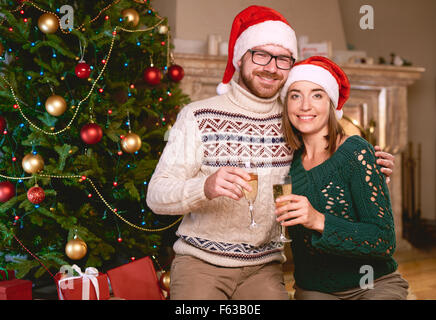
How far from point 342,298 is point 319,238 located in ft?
0.94

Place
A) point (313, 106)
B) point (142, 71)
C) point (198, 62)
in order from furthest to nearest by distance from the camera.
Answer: point (198, 62), point (142, 71), point (313, 106)

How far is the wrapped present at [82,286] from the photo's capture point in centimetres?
172

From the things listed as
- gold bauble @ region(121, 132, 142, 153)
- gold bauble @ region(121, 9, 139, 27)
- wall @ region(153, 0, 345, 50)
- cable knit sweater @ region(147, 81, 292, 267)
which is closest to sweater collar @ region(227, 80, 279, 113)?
cable knit sweater @ region(147, 81, 292, 267)

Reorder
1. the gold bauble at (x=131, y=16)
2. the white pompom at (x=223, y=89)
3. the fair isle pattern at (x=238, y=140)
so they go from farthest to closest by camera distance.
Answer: the gold bauble at (x=131, y=16)
the white pompom at (x=223, y=89)
the fair isle pattern at (x=238, y=140)

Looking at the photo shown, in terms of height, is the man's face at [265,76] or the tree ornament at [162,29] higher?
the tree ornament at [162,29]

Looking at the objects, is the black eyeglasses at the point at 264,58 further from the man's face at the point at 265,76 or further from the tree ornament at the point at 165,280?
the tree ornament at the point at 165,280

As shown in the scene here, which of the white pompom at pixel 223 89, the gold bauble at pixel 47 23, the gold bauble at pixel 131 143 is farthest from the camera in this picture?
the gold bauble at pixel 131 143

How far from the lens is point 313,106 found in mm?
1560

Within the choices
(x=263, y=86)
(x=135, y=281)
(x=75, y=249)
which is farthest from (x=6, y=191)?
(x=263, y=86)

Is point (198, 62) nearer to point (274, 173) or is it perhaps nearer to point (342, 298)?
point (274, 173)

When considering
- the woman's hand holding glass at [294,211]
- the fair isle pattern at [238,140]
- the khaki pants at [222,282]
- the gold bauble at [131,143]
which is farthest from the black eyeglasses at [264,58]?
the gold bauble at [131,143]

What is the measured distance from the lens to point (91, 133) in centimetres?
225

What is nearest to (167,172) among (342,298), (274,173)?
(274,173)

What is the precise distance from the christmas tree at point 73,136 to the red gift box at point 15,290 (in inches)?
10.6
